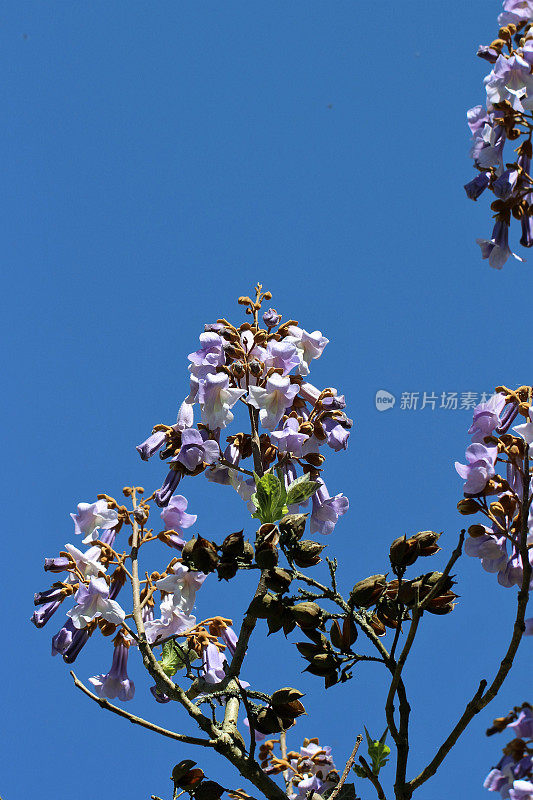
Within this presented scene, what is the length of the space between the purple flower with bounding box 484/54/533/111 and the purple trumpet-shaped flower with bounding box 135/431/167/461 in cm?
135

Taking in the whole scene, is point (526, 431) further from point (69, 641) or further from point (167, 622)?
point (69, 641)

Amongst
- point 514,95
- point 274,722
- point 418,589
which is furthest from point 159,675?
point 514,95

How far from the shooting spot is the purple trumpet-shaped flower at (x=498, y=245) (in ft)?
7.91

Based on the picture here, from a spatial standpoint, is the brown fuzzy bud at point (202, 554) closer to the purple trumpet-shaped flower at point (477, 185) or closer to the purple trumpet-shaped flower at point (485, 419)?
the purple trumpet-shaped flower at point (485, 419)

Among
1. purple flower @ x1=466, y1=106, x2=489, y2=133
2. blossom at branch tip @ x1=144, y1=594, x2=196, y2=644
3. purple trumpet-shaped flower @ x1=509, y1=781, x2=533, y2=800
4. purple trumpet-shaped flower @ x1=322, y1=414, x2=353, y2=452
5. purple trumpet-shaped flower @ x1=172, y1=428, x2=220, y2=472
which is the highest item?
purple flower @ x1=466, y1=106, x2=489, y2=133

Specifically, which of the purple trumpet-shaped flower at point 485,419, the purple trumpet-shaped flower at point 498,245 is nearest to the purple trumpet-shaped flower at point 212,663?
the purple trumpet-shaped flower at point 485,419

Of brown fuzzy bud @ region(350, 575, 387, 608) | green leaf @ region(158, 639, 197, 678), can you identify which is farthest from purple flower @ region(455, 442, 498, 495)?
green leaf @ region(158, 639, 197, 678)

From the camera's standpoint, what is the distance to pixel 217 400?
1.98 metres

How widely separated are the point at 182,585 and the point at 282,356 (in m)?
0.63

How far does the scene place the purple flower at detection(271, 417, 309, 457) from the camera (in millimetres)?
1919

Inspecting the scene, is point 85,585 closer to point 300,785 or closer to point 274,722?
point 274,722

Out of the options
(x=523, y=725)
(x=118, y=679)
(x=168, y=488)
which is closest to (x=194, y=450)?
(x=168, y=488)

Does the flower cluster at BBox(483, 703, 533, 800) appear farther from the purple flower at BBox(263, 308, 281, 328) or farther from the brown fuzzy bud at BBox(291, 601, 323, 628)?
the purple flower at BBox(263, 308, 281, 328)

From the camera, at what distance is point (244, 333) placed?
7.00 ft
